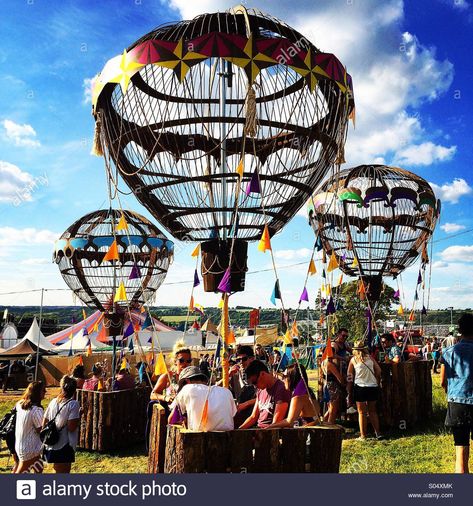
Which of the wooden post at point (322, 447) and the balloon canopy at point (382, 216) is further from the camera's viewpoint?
the balloon canopy at point (382, 216)

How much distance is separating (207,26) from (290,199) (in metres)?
1.92

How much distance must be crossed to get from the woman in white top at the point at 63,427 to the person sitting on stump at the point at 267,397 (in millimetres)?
2046

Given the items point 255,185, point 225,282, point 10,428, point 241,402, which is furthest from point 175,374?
point 255,185

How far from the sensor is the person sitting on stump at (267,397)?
4.26 meters

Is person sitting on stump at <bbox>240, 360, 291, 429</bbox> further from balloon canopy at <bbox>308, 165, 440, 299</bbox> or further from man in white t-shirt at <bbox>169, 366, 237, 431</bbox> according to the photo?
balloon canopy at <bbox>308, 165, 440, 299</bbox>

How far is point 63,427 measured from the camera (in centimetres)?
519

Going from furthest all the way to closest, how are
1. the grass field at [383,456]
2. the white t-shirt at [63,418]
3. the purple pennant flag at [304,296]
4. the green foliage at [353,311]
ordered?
the green foliage at [353,311]
the purple pennant flag at [304,296]
the grass field at [383,456]
the white t-shirt at [63,418]

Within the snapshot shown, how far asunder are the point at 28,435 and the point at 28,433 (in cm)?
2

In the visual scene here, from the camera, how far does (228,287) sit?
15.8 feet

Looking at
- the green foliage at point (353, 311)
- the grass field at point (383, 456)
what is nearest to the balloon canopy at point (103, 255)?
the grass field at point (383, 456)

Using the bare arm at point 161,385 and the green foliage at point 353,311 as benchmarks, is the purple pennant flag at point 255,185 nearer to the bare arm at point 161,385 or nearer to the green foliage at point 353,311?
the bare arm at point 161,385
